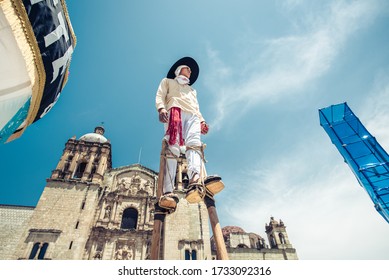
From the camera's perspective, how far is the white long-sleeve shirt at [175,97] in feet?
11.1

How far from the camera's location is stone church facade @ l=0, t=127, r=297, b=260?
14906 mm

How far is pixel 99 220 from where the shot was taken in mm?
17297

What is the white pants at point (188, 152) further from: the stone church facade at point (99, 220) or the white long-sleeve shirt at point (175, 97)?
the stone church facade at point (99, 220)

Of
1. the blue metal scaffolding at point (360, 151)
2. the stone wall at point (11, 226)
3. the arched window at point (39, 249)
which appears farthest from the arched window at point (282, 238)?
the stone wall at point (11, 226)

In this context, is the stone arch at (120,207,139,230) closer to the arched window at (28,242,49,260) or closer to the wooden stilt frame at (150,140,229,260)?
the arched window at (28,242,49,260)

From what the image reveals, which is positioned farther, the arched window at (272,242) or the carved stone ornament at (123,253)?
the arched window at (272,242)

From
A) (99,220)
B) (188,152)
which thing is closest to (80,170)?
(99,220)

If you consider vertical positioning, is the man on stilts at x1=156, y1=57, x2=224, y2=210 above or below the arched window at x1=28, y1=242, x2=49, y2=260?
below

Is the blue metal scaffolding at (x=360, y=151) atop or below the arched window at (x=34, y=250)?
atop

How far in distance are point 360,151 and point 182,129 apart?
12.6 meters

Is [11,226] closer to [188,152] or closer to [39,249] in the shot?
[39,249]

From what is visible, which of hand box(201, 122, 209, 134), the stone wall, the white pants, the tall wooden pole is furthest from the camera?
the stone wall

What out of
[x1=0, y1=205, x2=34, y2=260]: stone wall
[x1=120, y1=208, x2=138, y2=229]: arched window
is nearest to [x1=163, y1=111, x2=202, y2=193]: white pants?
[x1=0, y1=205, x2=34, y2=260]: stone wall
